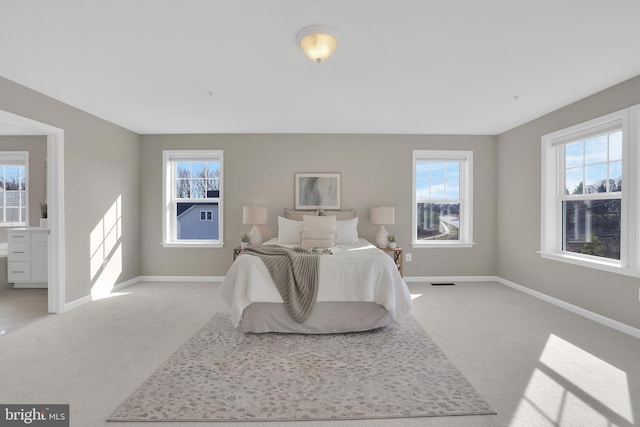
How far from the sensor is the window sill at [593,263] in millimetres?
2972

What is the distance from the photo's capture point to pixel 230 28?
7.06ft

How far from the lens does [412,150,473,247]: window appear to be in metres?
5.19

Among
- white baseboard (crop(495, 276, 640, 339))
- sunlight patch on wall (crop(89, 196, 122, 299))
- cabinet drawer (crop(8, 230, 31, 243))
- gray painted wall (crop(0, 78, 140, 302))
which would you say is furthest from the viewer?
cabinet drawer (crop(8, 230, 31, 243))

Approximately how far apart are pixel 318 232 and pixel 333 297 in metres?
1.46

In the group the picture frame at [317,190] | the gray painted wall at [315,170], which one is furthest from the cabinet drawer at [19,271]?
the picture frame at [317,190]

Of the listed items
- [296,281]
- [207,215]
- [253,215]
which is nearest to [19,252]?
[207,215]

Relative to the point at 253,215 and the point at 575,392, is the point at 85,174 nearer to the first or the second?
the point at 253,215

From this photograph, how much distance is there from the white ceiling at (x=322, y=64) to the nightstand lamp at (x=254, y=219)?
1399 millimetres

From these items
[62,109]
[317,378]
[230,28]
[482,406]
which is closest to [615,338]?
[482,406]

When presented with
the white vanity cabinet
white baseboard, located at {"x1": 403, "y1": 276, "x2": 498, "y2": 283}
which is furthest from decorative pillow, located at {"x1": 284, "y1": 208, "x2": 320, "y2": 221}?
the white vanity cabinet

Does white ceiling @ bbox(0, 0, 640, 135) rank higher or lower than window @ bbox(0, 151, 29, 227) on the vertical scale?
higher

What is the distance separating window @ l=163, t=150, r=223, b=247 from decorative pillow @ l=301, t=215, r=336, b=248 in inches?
69.5

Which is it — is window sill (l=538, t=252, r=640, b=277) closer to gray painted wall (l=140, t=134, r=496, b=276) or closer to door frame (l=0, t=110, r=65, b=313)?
gray painted wall (l=140, t=134, r=496, b=276)

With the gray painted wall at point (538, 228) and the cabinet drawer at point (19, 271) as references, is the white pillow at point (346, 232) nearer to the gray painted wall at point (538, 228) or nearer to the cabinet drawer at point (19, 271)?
the gray painted wall at point (538, 228)
